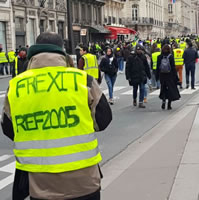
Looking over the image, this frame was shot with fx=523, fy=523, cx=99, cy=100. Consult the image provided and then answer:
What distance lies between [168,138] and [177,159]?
169 cm

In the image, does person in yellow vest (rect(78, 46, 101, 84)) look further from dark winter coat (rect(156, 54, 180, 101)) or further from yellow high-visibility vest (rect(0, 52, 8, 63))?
yellow high-visibility vest (rect(0, 52, 8, 63))

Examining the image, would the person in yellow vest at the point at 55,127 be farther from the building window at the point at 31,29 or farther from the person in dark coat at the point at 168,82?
the building window at the point at 31,29

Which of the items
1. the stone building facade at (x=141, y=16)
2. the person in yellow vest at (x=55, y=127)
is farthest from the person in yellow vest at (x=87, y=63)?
the stone building facade at (x=141, y=16)

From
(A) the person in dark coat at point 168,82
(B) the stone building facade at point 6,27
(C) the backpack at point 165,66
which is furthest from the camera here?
(B) the stone building facade at point 6,27

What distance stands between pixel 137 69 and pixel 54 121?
10591 millimetres

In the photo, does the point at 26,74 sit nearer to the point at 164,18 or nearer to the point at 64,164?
the point at 64,164

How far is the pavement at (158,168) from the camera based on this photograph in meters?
5.48

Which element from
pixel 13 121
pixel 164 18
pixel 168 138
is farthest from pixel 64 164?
pixel 164 18

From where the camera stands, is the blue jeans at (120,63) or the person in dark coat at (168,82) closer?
the person in dark coat at (168,82)

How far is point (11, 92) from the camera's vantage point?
3.29m

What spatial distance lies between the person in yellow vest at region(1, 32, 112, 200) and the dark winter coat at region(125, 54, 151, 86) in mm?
10371

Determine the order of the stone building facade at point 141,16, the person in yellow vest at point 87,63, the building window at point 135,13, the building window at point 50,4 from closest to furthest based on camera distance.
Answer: the person in yellow vest at point 87,63
the building window at point 50,4
the stone building facade at point 141,16
the building window at point 135,13

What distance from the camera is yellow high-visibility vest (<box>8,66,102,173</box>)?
3.15 meters

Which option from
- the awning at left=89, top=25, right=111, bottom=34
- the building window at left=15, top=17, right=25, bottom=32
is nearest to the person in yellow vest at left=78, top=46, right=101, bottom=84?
the building window at left=15, top=17, right=25, bottom=32
